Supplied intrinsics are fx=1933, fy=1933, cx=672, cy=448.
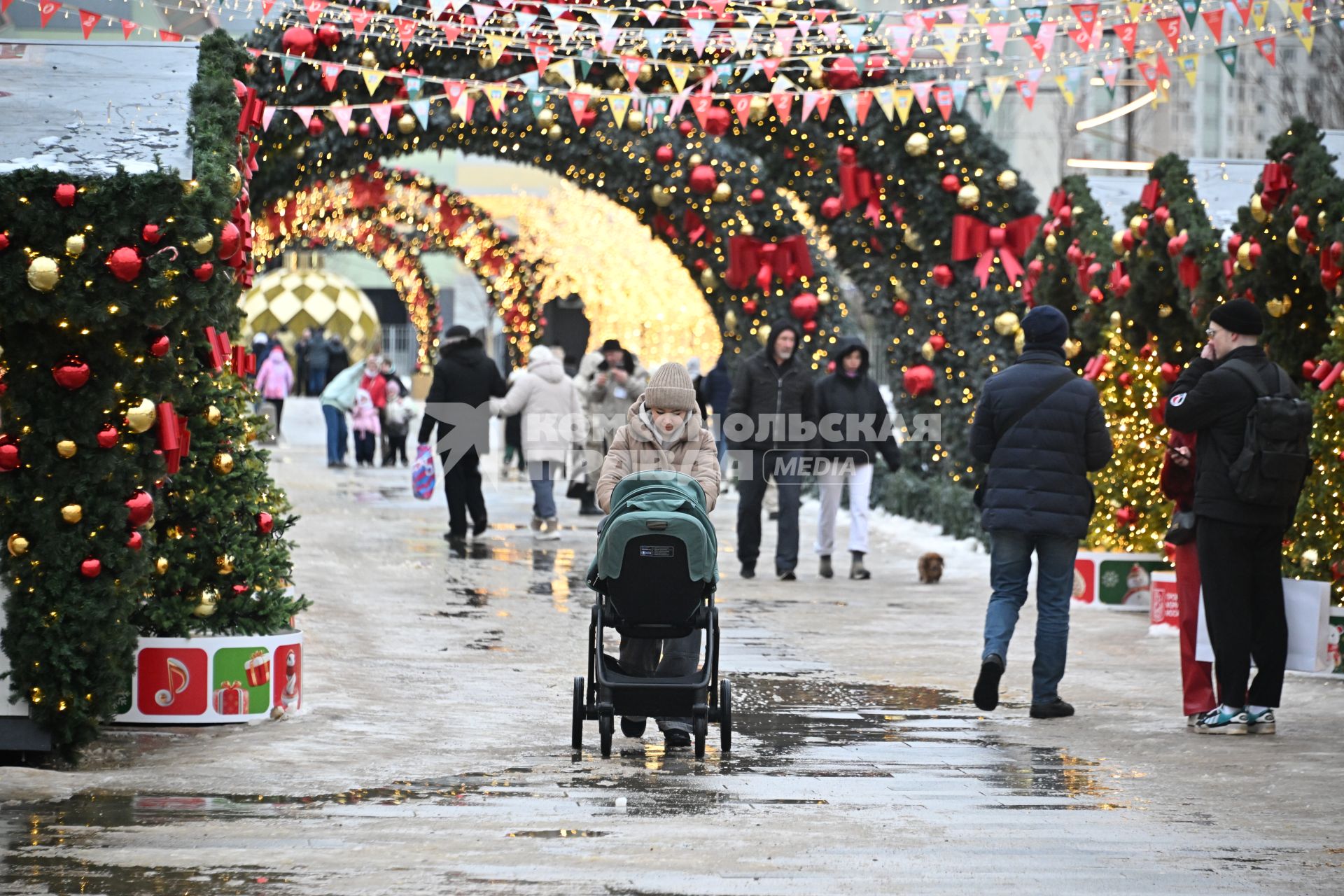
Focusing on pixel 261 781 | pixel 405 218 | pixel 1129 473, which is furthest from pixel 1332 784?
pixel 405 218

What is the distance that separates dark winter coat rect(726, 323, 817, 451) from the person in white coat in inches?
136

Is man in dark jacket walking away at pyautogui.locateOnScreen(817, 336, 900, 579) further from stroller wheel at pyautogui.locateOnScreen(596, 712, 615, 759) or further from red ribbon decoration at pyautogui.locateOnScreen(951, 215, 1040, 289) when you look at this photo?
stroller wheel at pyautogui.locateOnScreen(596, 712, 615, 759)

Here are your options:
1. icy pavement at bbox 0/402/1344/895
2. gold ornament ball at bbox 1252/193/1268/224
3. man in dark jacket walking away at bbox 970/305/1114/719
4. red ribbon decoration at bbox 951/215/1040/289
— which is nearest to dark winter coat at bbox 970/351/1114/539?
man in dark jacket walking away at bbox 970/305/1114/719

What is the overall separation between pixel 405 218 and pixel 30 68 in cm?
2431

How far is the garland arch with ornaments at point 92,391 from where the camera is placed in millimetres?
7016

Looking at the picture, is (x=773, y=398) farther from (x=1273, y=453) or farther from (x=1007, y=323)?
(x=1273, y=453)

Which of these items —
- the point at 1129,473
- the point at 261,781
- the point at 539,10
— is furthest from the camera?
the point at 539,10

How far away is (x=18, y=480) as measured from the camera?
7.43 meters

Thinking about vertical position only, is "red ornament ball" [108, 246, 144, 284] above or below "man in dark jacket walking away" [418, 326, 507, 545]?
above

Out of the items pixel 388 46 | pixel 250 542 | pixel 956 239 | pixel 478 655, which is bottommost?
pixel 478 655

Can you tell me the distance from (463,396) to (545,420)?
2.83 feet

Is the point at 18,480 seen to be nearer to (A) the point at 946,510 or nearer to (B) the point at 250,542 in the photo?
(B) the point at 250,542

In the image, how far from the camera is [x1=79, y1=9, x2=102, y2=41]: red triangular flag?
508 inches

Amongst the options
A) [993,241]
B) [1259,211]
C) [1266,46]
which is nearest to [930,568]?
[993,241]
